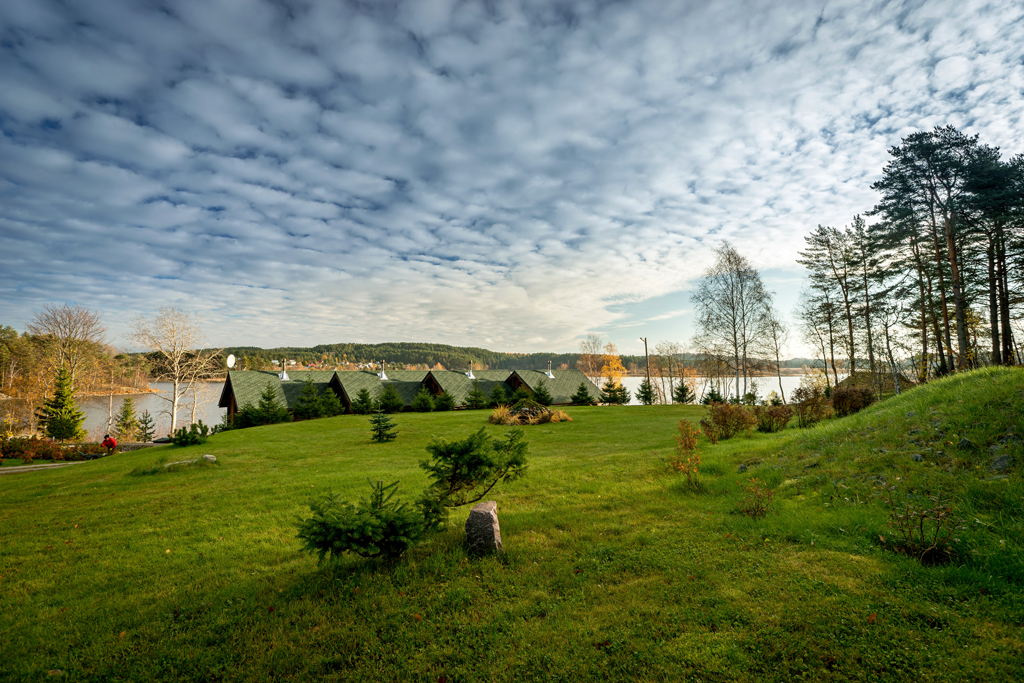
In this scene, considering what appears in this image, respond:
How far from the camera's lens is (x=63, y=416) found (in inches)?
891

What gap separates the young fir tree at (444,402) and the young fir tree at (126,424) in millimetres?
21318

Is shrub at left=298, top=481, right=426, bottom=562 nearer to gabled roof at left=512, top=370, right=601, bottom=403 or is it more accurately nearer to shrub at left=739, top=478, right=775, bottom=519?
shrub at left=739, top=478, right=775, bottom=519

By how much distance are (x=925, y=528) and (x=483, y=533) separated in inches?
212

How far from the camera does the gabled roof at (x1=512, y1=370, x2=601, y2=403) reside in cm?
3372

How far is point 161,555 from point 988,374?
53.8 feet

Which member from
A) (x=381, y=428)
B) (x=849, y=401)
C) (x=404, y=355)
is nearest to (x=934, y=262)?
(x=849, y=401)

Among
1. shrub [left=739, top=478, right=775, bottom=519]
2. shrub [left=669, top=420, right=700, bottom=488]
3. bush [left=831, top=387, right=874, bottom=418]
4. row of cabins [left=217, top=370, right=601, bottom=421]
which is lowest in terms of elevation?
shrub [left=739, top=478, right=775, bottom=519]

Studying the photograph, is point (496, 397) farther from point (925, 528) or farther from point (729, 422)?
point (925, 528)

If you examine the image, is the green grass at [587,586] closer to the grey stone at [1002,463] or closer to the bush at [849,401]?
the grey stone at [1002,463]

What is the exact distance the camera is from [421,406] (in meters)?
29.5

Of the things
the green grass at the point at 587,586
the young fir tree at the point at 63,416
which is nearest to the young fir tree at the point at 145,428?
the young fir tree at the point at 63,416

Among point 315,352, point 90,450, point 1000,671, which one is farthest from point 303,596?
point 315,352

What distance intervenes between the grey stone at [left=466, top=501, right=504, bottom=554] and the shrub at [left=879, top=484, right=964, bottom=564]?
15.3ft

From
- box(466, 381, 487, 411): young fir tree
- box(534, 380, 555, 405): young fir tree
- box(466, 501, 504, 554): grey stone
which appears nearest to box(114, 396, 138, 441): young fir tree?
box(466, 381, 487, 411): young fir tree
